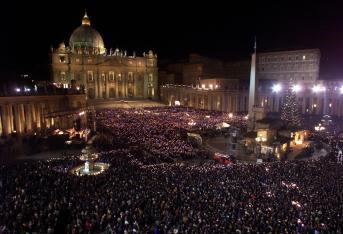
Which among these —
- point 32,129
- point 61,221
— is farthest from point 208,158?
point 32,129

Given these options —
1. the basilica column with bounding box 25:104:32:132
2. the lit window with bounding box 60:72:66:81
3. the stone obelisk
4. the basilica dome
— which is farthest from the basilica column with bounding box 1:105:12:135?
the basilica dome

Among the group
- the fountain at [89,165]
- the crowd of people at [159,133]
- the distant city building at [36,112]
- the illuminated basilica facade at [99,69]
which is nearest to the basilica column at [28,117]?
the distant city building at [36,112]

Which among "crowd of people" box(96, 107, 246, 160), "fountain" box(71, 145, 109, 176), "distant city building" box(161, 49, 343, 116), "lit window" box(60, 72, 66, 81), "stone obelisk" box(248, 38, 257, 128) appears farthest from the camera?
"lit window" box(60, 72, 66, 81)

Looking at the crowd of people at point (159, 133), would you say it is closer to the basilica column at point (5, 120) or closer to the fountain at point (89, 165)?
the fountain at point (89, 165)

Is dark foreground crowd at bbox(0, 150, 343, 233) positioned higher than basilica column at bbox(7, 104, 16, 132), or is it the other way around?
basilica column at bbox(7, 104, 16, 132)

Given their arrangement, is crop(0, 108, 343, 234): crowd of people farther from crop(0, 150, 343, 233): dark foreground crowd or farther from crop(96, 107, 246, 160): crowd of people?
crop(96, 107, 246, 160): crowd of people

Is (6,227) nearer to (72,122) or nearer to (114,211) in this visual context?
(114,211)

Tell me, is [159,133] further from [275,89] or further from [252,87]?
[275,89]

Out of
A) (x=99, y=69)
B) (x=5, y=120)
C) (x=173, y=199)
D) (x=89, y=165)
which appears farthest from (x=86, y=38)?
(x=173, y=199)
